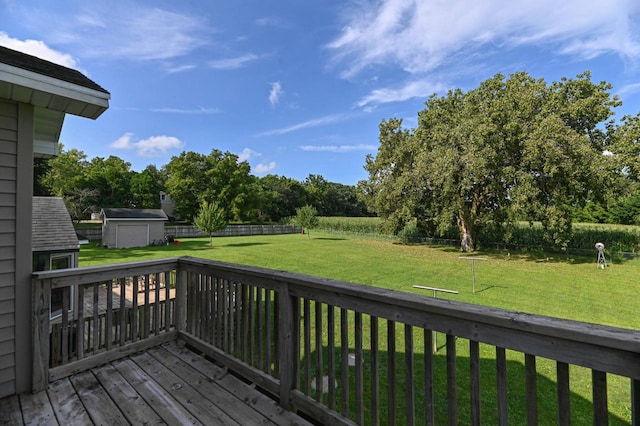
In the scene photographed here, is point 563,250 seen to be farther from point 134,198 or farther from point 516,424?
point 134,198

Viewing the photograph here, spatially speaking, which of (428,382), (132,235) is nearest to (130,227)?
(132,235)

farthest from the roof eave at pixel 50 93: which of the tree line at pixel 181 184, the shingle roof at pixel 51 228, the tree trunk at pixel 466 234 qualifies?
the tree line at pixel 181 184

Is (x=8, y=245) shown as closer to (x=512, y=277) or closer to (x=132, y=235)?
(x=512, y=277)

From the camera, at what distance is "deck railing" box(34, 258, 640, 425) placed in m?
0.94

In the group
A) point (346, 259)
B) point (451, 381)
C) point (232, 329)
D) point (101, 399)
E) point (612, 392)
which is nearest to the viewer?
point (451, 381)

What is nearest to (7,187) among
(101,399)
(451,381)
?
(101,399)

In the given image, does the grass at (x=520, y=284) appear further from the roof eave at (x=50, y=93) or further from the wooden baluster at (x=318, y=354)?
the roof eave at (x=50, y=93)

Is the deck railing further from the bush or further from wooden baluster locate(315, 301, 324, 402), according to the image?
the bush

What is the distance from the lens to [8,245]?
2035 mm

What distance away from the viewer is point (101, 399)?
1983 mm

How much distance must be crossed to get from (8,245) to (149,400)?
146 cm

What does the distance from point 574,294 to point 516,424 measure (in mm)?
6591

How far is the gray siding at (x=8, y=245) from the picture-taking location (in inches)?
79.0

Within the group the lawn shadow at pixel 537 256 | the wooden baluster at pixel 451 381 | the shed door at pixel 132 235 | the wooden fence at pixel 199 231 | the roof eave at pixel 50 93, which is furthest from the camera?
the wooden fence at pixel 199 231
